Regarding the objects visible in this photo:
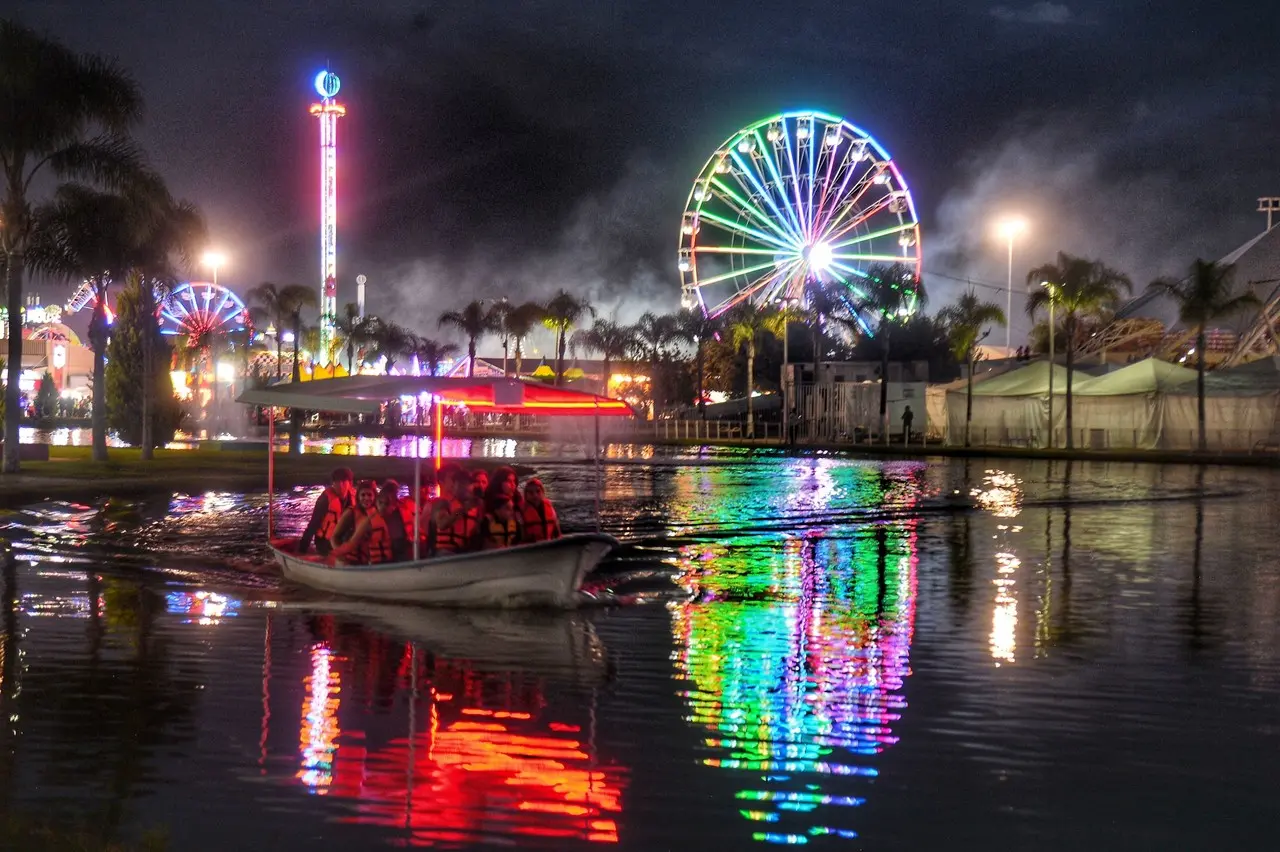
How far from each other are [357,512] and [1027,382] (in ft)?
160

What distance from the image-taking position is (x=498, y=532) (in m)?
14.3

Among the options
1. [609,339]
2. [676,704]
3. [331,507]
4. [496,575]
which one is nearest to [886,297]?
[609,339]

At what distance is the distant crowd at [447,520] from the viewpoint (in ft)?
46.9

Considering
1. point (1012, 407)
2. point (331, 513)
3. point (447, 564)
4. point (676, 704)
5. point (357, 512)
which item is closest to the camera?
point (676, 704)

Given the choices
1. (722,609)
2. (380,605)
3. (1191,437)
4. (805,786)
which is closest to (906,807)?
(805,786)

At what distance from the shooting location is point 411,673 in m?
10.5

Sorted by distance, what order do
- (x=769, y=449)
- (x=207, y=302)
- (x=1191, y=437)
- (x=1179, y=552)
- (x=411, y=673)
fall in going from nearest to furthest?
(x=411, y=673) → (x=1179, y=552) → (x=1191, y=437) → (x=769, y=449) → (x=207, y=302)

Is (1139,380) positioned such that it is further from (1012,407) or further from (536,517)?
(536,517)

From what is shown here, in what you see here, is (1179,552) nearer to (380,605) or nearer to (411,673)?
(380,605)

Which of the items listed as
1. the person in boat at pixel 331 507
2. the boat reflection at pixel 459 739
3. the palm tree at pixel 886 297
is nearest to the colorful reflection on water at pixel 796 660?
the boat reflection at pixel 459 739

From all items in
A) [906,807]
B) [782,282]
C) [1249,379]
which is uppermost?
[782,282]

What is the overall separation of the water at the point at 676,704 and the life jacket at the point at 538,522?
100 cm

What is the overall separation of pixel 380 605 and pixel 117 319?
32051 mm

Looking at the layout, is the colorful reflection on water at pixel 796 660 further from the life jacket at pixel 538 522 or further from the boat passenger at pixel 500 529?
the boat passenger at pixel 500 529
